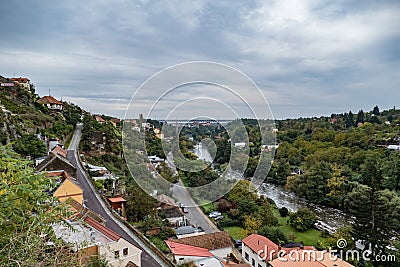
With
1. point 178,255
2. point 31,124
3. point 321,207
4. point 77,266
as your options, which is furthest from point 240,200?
point 77,266

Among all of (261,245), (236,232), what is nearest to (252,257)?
(261,245)

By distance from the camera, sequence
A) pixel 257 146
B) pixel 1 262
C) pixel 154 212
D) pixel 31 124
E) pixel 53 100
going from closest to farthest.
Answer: pixel 1 262, pixel 154 212, pixel 257 146, pixel 31 124, pixel 53 100

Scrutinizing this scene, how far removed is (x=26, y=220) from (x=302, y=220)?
1179 centimetres

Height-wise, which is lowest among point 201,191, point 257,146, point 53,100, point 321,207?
point 321,207

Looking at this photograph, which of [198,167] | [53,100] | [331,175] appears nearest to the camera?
[198,167]

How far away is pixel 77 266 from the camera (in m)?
1.56

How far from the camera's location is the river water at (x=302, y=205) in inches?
456

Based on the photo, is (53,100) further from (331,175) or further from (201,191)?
(331,175)

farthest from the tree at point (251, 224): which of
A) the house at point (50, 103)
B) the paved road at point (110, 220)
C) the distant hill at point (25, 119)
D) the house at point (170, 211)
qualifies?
the house at point (50, 103)

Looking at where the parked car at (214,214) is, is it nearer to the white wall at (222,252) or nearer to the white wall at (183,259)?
the white wall at (222,252)

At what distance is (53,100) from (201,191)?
15219 mm

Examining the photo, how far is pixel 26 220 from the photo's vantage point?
184cm

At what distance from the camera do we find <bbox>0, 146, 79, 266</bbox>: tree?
1559 millimetres

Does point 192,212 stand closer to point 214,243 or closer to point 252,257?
point 214,243
